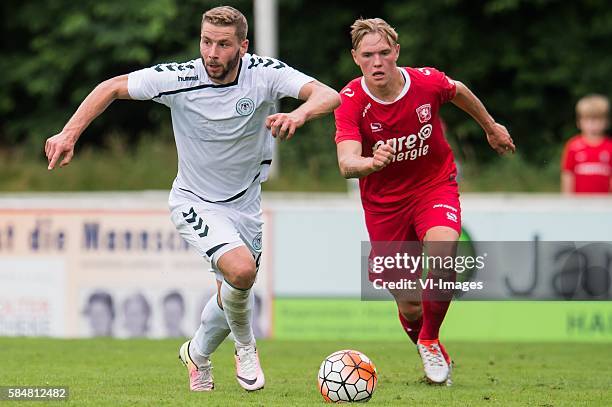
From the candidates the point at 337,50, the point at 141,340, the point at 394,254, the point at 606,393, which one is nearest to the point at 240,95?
the point at 394,254

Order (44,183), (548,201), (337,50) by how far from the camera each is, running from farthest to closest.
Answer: (337,50)
(44,183)
(548,201)

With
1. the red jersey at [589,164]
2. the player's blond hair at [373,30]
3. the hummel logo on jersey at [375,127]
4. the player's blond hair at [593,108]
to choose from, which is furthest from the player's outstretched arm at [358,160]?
the red jersey at [589,164]

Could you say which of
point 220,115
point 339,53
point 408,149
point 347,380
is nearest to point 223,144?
Result: point 220,115

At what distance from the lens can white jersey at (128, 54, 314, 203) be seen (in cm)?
826

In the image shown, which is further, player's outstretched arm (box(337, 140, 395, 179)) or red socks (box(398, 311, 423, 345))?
red socks (box(398, 311, 423, 345))

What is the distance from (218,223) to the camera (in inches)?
326

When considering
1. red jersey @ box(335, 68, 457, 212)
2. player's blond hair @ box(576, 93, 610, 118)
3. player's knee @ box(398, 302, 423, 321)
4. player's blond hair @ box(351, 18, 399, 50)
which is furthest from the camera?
player's blond hair @ box(576, 93, 610, 118)

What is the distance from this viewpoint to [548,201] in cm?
1409

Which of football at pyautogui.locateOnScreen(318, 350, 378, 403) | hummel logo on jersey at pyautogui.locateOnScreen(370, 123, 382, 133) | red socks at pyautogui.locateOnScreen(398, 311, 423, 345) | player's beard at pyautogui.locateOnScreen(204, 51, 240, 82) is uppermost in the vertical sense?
player's beard at pyautogui.locateOnScreen(204, 51, 240, 82)

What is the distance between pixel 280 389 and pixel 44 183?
12.4 meters

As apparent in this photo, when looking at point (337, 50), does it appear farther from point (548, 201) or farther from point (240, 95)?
point (240, 95)

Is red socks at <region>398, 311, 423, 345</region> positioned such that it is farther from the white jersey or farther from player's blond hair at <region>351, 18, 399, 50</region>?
player's blond hair at <region>351, 18, 399, 50</region>

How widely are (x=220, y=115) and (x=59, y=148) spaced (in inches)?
45.0

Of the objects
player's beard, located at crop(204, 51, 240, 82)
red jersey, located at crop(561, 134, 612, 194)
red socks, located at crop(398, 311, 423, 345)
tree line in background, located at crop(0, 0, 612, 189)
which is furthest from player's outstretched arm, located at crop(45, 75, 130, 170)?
tree line in background, located at crop(0, 0, 612, 189)
